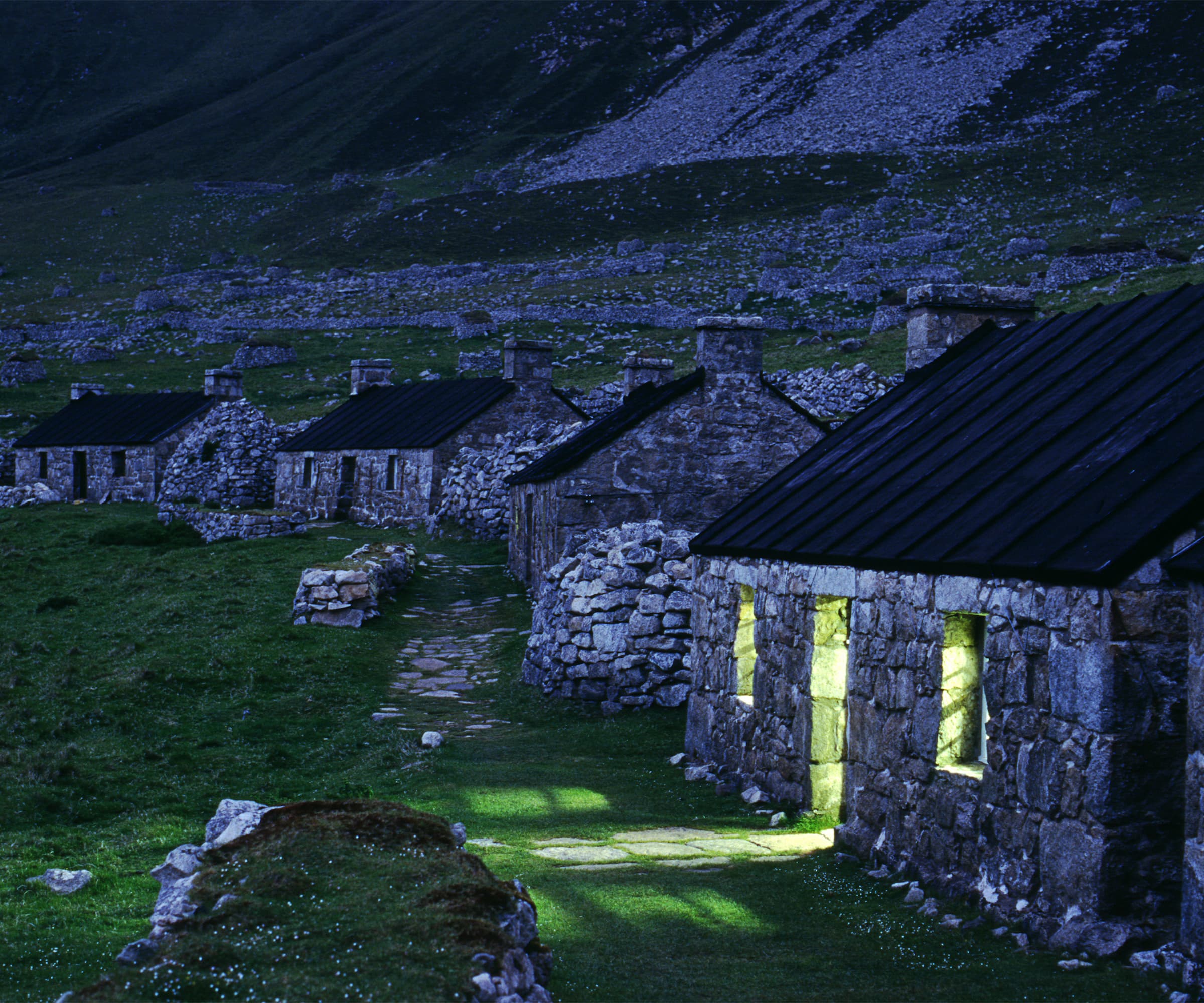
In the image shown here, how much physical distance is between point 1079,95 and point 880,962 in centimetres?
12196

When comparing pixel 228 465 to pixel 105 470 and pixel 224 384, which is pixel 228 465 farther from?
pixel 105 470

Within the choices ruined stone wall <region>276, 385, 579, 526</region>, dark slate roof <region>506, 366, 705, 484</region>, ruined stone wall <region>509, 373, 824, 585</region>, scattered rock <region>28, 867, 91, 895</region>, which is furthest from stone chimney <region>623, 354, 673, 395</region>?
scattered rock <region>28, 867, 91, 895</region>

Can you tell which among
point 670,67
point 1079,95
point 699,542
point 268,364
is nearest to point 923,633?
point 699,542

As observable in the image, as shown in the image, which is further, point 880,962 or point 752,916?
point 752,916

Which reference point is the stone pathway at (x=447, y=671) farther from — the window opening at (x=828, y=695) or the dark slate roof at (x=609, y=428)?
the window opening at (x=828, y=695)

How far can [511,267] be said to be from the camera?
302ft

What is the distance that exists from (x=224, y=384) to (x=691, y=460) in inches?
1303

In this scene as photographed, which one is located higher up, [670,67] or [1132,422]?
[670,67]

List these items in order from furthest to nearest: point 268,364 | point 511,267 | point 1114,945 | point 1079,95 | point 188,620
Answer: point 1079,95
point 511,267
point 268,364
point 188,620
point 1114,945

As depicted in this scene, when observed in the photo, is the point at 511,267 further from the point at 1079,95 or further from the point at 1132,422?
the point at 1132,422

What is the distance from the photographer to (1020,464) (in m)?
10.0

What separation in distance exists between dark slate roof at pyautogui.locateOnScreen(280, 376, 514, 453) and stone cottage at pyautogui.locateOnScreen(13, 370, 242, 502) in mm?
6727

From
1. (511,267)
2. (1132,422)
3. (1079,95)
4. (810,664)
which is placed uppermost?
(1079,95)

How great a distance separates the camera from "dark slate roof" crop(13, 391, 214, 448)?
48594mm
